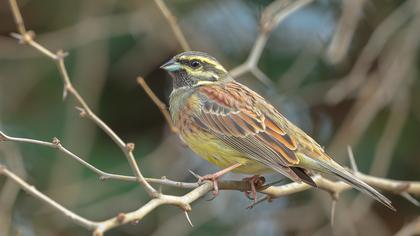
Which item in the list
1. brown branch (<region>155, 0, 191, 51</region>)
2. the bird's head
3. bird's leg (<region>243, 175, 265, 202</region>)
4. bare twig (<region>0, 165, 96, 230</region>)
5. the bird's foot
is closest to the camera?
bare twig (<region>0, 165, 96, 230</region>)

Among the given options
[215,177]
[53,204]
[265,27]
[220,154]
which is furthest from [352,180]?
[53,204]

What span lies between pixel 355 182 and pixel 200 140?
37.3 inches

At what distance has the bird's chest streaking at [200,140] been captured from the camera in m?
4.43

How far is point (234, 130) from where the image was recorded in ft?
15.3

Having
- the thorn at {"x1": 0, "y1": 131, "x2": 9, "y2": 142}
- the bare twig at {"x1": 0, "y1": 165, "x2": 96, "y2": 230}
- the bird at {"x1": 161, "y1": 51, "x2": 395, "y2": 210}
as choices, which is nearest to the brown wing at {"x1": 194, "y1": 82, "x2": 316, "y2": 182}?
the bird at {"x1": 161, "y1": 51, "x2": 395, "y2": 210}

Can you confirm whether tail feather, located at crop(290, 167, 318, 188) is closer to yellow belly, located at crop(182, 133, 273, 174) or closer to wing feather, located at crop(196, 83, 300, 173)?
wing feather, located at crop(196, 83, 300, 173)

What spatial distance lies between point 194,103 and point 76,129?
5.19 ft

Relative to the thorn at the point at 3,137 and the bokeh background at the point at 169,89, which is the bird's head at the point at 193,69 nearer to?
the bokeh background at the point at 169,89

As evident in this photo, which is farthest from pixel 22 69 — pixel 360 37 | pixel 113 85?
pixel 360 37

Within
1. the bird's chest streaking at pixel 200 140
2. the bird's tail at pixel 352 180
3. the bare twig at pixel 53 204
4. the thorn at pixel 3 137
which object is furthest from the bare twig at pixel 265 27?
the bare twig at pixel 53 204

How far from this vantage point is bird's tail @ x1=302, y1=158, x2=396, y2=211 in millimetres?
3951

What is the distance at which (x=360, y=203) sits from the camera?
246 inches

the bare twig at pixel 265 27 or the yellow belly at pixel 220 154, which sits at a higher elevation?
the bare twig at pixel 265 27

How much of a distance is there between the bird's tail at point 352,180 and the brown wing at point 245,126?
0.47 feet
